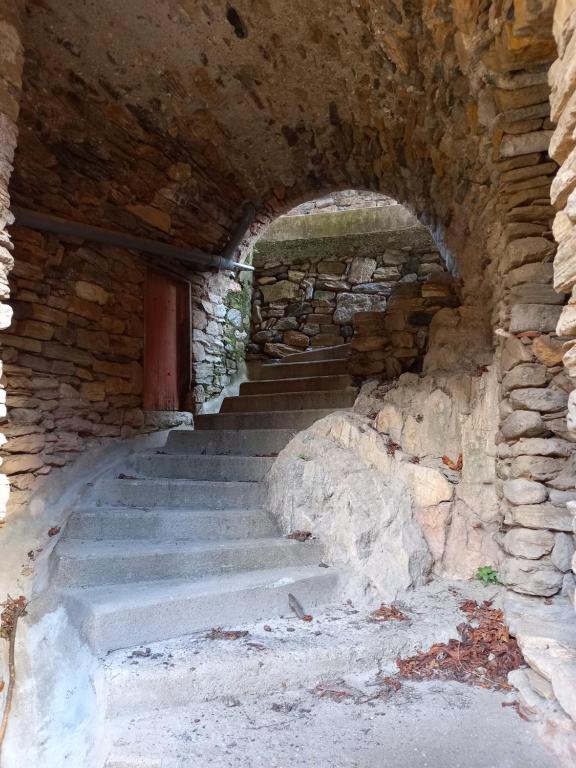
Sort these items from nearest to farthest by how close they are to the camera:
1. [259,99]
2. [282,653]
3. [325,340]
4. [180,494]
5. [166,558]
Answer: [282,653]
[166,558]
[180,494]
[259,99]
[325,340]

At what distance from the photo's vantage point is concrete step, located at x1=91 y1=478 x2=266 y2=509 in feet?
11.2

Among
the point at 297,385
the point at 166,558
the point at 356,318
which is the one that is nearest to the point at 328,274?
the point at 297,385

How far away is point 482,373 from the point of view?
309 centimetres

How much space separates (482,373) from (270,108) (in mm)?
2459

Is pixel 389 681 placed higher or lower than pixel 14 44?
lower

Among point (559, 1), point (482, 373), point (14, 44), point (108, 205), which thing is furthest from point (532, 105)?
point (108, 205)

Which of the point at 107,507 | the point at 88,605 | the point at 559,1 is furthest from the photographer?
the point at 107,507

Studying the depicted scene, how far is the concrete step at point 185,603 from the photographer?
2305mm

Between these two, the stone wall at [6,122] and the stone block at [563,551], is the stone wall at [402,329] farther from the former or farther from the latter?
the stone wall at [6,122]

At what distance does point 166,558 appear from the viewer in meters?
2.79

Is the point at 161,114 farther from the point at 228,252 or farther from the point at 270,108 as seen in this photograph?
the point at 228,252

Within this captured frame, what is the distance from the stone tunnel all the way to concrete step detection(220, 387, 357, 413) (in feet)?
0.11

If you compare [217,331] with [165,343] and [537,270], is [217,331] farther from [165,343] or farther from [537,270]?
A: [537,270]

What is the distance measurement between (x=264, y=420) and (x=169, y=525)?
1490 mm
